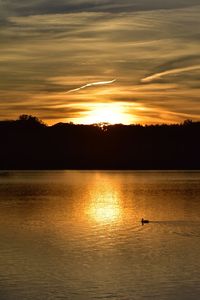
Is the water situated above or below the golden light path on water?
below

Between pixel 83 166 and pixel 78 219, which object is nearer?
pixel 78 219

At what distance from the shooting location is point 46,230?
35750 mm

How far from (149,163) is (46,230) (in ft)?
437

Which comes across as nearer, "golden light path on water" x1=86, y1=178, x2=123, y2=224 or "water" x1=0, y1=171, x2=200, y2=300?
"water" x1=0, y1=171, x2=200, y2=300

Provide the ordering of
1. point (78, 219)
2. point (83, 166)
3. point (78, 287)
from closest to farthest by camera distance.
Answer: point (78, 287)
point (78, 219)
point (83, 166)

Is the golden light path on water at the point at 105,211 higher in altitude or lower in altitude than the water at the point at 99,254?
higher

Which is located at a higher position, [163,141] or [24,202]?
[163,141]

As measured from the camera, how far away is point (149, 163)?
16812 centimetres

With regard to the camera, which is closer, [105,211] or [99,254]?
[99,254]

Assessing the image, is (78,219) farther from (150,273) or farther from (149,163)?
(149,163)

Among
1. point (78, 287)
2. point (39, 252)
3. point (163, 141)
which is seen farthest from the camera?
point (163, 141)

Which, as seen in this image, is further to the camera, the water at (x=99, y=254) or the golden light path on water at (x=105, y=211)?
the golden light path on water at (x=105, y=211)

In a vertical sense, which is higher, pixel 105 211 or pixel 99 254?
pixel 105 211

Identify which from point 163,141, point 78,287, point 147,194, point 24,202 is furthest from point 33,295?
point 163,141
